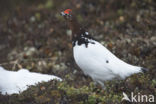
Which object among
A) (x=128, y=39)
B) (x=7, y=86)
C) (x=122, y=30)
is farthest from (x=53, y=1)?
(x=7, y=86)

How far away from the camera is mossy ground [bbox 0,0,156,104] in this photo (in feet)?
14.4

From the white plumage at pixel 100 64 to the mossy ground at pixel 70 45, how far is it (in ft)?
0.93

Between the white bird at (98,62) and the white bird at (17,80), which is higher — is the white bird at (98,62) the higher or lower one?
the higher one

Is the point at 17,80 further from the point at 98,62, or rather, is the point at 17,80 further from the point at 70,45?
the point at 70,45

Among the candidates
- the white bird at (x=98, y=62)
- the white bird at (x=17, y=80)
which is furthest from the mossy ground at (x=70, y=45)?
the white bird at (x=17, y=80)

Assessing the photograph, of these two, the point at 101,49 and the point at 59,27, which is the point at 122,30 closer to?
the point at 59,27

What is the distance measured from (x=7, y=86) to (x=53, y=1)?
623 centimetres

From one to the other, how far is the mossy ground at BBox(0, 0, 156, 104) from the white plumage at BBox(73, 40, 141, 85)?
0.28 meters

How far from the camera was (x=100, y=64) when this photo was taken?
15.2 feet

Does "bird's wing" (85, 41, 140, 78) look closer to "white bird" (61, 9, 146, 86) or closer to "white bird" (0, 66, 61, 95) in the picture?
"white bird" (61, 9, 146, 86)

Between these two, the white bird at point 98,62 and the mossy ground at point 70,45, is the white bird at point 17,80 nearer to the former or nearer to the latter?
the mossy ground at point 70,45

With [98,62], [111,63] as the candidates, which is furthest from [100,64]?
[111,63]

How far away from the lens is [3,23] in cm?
1001

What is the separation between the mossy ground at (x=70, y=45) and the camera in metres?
4.39
